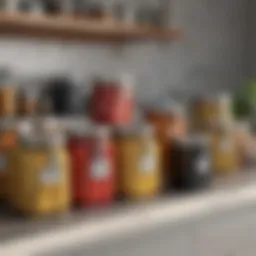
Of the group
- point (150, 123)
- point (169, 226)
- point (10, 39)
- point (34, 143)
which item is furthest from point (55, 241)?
point (10, 39)

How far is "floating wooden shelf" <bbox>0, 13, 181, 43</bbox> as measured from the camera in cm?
220

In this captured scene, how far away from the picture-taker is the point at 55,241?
112cm

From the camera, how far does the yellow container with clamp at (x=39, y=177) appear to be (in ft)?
3.85

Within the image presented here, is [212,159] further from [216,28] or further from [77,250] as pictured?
[216,28]

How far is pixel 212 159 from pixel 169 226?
1.05 feet

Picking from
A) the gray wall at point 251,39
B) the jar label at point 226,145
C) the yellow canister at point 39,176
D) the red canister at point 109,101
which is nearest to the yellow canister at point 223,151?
the jar label at point 226,145

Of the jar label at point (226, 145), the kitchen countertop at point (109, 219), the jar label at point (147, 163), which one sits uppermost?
the jar label at point (147, 163)

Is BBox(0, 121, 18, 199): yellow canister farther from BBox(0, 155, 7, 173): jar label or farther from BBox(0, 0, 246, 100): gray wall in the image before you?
BBox(0, 0, 246, 100): gray wall

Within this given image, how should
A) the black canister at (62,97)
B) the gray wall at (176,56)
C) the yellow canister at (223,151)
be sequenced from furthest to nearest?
the gray wall at (176,56)
the black canister at (62,97)
the yellow canister at (223,151)

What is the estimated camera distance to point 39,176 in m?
1.17

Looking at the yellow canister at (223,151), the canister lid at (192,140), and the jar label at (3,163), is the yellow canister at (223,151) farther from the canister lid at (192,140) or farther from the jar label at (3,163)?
the jar label at (3,163)

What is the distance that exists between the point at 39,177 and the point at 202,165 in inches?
16.1

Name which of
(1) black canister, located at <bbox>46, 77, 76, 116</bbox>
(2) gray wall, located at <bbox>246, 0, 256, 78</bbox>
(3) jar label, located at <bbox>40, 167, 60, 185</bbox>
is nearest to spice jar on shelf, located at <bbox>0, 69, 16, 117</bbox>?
(1) black canister, located at <bbox>46, 77, 76, 116</bbox>

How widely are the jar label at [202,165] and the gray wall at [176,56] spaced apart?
1.12m
